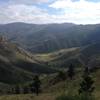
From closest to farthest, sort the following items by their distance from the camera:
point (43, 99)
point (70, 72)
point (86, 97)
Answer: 1. point (86, 97)
2. point (43, 99)
3. point (70, 72)

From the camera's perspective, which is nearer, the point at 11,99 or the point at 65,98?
the point at 65,98

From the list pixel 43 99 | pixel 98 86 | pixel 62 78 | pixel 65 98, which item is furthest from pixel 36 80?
pixel 65 98

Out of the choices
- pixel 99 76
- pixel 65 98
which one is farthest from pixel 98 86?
pixel 65 98

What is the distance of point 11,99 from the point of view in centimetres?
8562

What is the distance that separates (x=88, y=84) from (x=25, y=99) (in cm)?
2167

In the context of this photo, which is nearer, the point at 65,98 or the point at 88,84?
the point at 65,98

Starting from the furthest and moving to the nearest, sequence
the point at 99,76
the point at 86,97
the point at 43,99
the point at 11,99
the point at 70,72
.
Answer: the point at 70,72 → the point at 99,76 → the point at 11,99 → the point at 43,99 → the point at 86,97

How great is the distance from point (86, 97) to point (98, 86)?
72.8 meters

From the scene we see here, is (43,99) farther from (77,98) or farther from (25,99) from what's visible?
(77,98)

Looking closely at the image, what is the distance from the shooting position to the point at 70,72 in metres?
163

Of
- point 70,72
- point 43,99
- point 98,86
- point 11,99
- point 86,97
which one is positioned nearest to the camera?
point 86,97

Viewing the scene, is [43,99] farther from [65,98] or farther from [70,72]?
[70,72]

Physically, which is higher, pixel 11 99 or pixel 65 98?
pixel 65 98

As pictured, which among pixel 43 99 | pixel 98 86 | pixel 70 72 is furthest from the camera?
pixel 70 72
